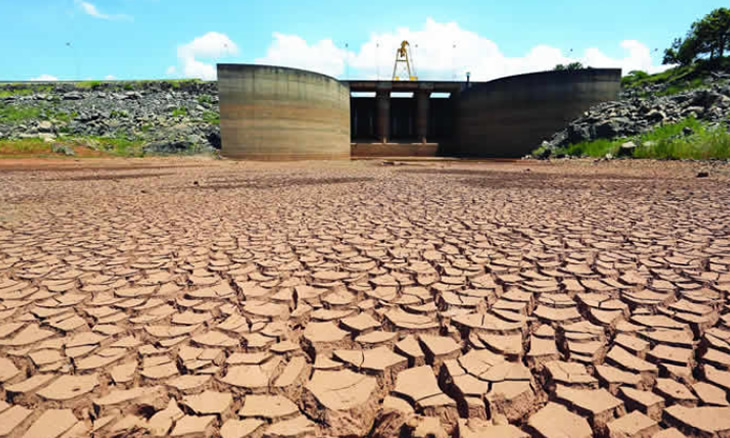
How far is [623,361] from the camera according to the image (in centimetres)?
147

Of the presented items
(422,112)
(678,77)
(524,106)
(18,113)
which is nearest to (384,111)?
(422,112)

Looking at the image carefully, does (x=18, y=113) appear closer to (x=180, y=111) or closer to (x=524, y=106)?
(x=180, y=111)

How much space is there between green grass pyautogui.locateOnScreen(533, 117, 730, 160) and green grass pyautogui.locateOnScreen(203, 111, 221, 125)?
19.6 metres

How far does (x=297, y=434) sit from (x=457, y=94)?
29.3 m

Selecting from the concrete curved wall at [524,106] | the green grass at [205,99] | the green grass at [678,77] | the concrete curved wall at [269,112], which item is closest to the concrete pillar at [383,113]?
the concrete curved wall at [524,106]

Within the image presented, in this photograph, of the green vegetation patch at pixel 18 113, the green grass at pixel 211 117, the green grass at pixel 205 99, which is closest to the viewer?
the green grass at pixel 211 117

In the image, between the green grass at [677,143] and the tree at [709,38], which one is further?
the tree at [709,38]

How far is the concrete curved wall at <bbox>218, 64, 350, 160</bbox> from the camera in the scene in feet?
65.6

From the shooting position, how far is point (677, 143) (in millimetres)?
12391

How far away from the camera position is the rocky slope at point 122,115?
20.9m

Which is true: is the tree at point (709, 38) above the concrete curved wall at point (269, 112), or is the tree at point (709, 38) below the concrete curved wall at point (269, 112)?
above

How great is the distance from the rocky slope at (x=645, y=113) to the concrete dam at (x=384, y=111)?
1630 millimetres

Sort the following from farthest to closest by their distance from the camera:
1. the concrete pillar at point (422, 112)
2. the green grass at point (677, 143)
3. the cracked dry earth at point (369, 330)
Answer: the concrete pillar at point (422, 112)
the green grass at point (677, 143)
the cracked dry earth at point (369, 330)

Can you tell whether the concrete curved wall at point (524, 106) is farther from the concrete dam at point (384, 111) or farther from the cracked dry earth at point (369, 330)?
the cracked dry earth at point (369, 330)
